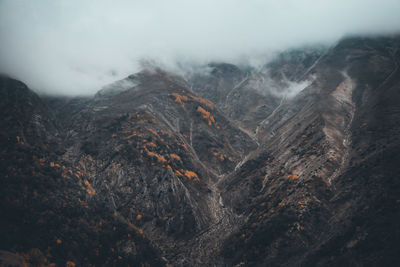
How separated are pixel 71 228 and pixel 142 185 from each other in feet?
127

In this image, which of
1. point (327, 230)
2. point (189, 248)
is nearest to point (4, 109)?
point (189, 248)

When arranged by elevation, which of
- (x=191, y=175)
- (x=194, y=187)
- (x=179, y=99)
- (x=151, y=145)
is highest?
(x=179, y=99)

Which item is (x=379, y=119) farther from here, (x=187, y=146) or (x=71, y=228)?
(x=71, y=228)

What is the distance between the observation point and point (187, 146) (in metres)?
158

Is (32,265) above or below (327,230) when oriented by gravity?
above

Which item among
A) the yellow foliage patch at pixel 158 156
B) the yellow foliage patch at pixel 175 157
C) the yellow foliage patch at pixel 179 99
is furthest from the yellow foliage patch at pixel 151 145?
the yellow foliage patch at pixel 179 99

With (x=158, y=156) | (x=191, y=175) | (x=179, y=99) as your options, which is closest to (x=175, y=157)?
(x=158, y=156)

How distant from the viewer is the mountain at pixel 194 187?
3108 inches

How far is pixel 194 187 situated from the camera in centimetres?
12688

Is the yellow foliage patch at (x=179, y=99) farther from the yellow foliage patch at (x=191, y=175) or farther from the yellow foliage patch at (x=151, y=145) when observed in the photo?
the yellow foliage patch at (x=191, y=175)

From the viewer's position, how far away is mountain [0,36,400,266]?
78938mm

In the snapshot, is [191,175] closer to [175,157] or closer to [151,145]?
[175,157]

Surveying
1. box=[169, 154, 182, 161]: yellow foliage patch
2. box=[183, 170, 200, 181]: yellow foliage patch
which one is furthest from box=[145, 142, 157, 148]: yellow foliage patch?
box=[183, 170, 200, 181]: yellow foliage patch

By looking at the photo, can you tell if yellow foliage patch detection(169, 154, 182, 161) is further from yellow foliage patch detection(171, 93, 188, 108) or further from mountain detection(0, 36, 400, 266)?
yellow foliage patch detection(171, 93, 188, 108)
